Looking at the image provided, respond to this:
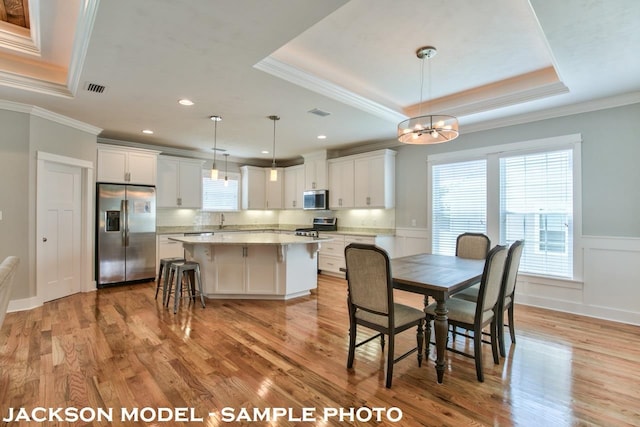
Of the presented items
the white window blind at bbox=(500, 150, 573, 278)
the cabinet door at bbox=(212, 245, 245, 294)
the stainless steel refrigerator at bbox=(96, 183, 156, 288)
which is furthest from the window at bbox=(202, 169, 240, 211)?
the white window blind at bbox=(500, 150, 573, 278)

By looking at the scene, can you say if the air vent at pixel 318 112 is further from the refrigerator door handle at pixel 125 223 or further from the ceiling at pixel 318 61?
the refrigerator door handle at pixel 125 223

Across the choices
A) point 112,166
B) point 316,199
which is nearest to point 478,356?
point 316,199

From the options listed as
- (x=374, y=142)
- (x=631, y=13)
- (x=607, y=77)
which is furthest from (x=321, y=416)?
(x=374, y=142)

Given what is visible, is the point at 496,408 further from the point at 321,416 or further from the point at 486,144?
the point at 486,144

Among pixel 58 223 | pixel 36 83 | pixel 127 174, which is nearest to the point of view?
pixel 36 83

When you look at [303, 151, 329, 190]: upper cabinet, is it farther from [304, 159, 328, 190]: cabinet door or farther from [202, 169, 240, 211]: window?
[202, 169, 240, 211]: window

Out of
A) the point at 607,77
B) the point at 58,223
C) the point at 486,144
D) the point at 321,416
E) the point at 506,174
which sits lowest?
the point at 321,416

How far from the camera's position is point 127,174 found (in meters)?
5.43

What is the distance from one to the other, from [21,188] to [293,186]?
476 centimetres

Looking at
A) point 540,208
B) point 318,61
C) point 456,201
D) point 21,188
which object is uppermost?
point 318,61

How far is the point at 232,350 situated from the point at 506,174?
14.1 ft

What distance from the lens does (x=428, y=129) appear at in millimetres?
2926

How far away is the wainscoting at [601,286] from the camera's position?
3615 millimetres

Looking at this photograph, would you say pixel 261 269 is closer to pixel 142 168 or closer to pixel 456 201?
pixel 142 168
